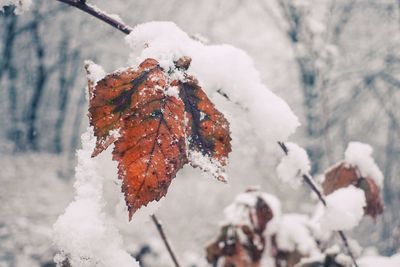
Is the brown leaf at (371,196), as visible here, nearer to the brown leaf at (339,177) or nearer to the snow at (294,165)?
the brown leaf at (339,177)

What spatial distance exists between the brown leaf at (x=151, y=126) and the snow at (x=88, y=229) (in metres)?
0.09

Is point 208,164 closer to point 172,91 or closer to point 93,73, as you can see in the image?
point 172,91

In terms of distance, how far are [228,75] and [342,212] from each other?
36 centimetres

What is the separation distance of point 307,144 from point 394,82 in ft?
5.87

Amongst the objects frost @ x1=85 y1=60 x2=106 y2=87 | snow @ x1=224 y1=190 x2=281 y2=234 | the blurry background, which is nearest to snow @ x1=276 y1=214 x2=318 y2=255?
snow @ x1=224 y1=190 x2=281 y2=234

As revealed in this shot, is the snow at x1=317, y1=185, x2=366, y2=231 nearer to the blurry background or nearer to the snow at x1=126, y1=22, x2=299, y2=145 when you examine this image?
the snow at x1=126, y1=22, x2=299, y2=145

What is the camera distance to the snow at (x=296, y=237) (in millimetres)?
1237

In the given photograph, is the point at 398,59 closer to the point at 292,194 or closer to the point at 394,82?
the point at 394,82

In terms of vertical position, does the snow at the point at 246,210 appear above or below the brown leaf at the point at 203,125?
above

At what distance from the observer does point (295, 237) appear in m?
1.28

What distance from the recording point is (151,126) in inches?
19.0

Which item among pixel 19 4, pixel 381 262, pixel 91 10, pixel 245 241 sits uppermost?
pixel 19 4

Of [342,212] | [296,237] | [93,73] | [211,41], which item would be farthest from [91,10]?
[211,41]

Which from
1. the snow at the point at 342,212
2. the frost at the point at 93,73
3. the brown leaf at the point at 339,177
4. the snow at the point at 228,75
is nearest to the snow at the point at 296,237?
the brown leaf at the point at 339,177
